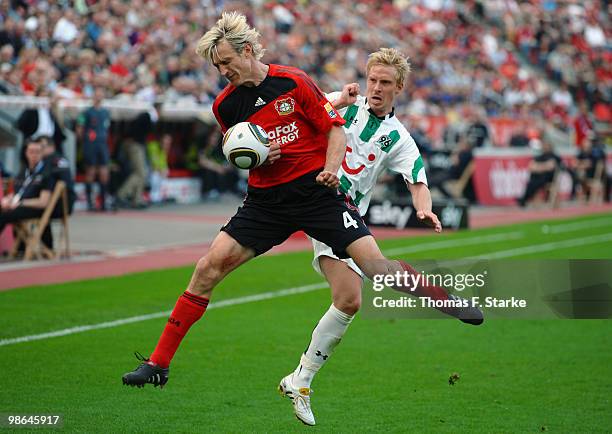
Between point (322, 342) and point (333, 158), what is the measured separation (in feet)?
3.88

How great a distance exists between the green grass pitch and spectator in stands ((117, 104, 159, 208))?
1041 cm

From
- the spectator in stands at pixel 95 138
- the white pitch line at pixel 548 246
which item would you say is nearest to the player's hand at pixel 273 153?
the white pitch line at pixel 548 246

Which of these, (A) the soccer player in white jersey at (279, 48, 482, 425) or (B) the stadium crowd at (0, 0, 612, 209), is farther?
(B) the stadium crowd at (0, 0, 612, 209)

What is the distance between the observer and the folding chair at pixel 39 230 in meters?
14.4

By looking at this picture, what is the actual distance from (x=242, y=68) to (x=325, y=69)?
2425cm

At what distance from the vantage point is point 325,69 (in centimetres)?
3053

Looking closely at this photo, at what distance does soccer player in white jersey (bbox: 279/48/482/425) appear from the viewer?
683 cm

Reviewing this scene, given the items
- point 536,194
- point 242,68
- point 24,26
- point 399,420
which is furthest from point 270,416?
point 536,194

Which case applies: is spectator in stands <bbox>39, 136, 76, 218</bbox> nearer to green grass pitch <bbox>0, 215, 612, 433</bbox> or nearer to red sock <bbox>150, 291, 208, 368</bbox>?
green grass pitch <bbox>0, 215, 612, 433</bbox>

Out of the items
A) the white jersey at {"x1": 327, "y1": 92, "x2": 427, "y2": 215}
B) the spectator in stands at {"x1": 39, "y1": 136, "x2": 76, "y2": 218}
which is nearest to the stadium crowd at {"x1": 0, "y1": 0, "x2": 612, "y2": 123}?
the spectator in stands at {"x1": 39, "y1": 136, "x2": 76, "y2": 218}

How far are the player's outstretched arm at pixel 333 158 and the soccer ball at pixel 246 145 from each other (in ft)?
1.24

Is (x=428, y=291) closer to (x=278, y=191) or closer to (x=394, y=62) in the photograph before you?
(x=278, y=191)

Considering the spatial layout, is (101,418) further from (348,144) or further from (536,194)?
(536,194)

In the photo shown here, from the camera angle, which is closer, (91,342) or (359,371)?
(359,371)
